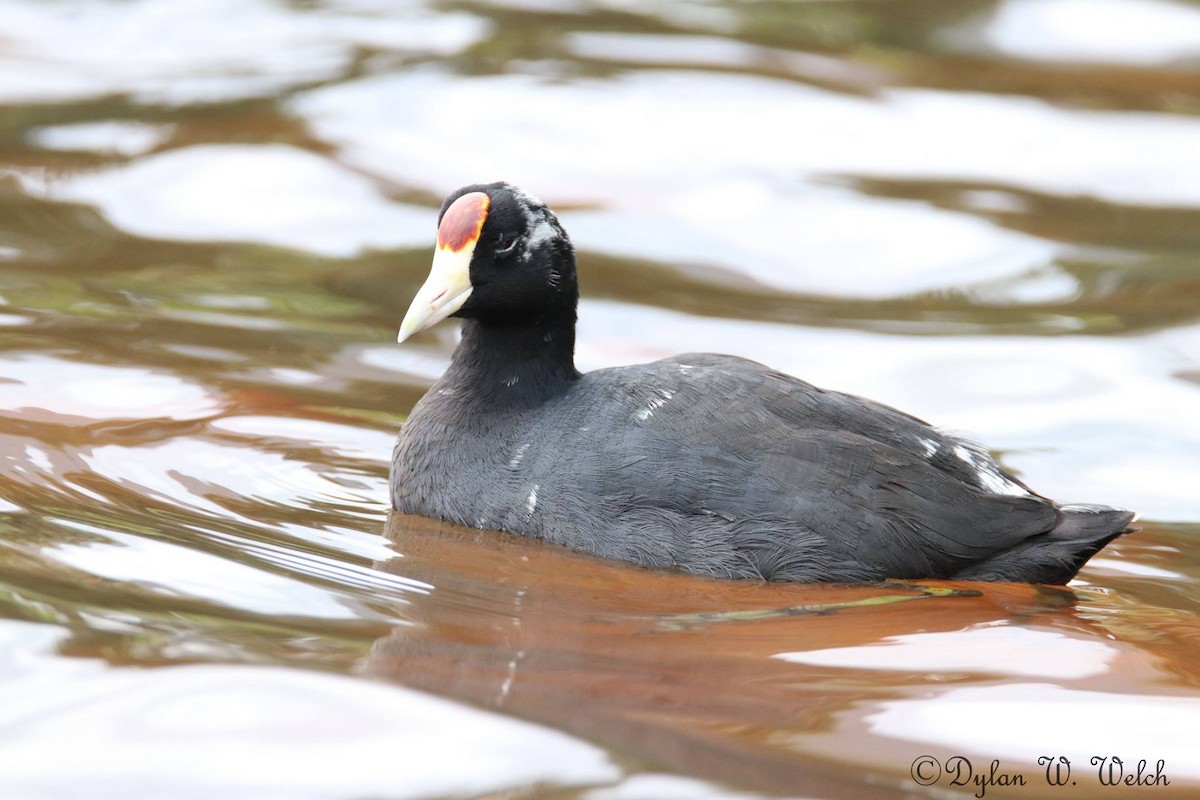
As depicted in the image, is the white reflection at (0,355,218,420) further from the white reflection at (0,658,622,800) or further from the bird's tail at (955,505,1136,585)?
the bird's tail at (955,505,1136,585)

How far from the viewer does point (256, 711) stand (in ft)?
10.8

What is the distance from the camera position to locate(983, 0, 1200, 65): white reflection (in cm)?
1003

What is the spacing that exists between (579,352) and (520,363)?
5.52 feet

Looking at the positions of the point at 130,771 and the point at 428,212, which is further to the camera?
the point at 428,212

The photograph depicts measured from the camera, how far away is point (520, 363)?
491cm

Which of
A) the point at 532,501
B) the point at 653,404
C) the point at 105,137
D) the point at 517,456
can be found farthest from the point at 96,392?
the point at 105,137

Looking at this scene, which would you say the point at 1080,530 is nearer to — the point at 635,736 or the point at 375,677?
the point at 635,736

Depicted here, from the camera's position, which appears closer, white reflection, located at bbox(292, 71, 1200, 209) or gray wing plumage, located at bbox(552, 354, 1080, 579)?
gray wing plumage, located at bbox(552, 354, 1080, 579)

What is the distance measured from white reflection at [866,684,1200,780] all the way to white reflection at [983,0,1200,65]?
7.15 meters

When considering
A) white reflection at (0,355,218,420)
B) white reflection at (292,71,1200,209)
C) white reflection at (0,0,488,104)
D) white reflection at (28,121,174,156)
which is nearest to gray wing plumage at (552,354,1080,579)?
white reflection at (0,355,218,420)

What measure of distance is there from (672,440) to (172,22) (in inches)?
278

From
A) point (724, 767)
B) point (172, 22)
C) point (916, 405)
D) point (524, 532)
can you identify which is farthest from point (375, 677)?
point (172, 22)

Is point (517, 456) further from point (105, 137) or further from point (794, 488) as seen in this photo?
point (105, 137)

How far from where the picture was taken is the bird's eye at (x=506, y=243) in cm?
479
